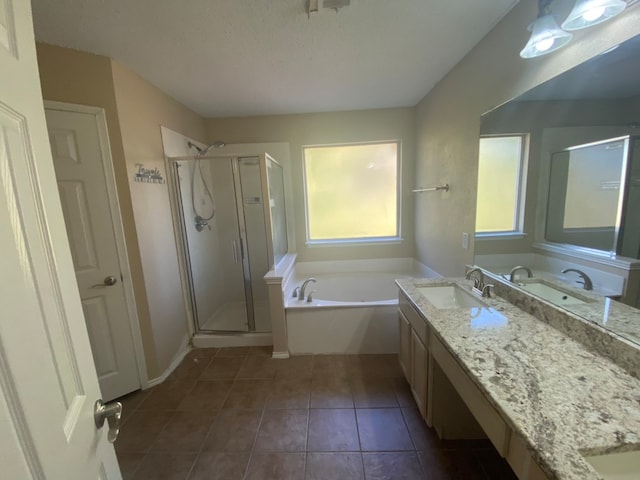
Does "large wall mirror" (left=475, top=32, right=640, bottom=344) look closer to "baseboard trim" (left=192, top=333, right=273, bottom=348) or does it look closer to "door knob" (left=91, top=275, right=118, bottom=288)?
"baseboard trim" (left=192, top=333, right=273, bottom=348)

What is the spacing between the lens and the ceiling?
4.42 ft

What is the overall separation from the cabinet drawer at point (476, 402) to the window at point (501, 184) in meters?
0.87

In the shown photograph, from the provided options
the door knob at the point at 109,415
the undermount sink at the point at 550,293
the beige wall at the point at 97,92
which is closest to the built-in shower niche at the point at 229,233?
the beige wall at the point at 97,92

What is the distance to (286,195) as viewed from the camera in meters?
3.19

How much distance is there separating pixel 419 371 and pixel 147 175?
8.10 feet

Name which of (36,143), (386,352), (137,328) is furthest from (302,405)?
(36,143)

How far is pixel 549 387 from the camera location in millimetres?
846

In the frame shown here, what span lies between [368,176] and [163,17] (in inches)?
93.5

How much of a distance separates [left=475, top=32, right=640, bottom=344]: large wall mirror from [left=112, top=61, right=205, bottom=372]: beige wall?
2.51m

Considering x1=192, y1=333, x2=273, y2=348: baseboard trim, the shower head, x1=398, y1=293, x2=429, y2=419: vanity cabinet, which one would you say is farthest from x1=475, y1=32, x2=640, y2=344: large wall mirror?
the shower head

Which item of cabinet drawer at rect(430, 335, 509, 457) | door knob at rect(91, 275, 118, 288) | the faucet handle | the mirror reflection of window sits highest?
the mirror reflection of window

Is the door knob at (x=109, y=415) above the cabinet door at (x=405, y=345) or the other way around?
above

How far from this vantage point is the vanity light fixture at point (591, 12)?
0.92 m

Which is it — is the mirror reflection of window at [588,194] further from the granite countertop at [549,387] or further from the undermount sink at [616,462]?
the undermount sink at [616,462]
